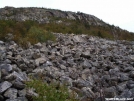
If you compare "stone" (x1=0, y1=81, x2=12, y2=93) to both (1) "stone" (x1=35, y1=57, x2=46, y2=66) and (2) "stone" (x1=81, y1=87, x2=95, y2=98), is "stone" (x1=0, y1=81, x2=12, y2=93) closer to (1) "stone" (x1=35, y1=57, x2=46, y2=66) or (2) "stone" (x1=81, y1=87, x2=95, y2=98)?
(2) "stone" (x1=81, y1=87, x2=95, y2=98)

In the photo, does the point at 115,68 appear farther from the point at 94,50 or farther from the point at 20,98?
the point at 20,98

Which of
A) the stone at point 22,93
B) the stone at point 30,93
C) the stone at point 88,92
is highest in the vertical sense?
the stone at point 30,93

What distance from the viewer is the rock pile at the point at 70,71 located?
588 centimetres

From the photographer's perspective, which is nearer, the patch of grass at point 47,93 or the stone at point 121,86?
the patch of grass at point 47,93

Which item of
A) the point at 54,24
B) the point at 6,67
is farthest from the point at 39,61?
the point at 54,24

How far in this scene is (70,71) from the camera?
784 cm

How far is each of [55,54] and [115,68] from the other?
89.8 inches

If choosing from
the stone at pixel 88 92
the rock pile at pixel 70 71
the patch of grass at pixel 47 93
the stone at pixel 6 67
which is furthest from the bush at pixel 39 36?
the patch of grass at pixel 47 93

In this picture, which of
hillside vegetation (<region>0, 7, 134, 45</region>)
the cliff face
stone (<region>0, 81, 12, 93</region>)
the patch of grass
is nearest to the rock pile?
stone (<region>0, 81, 12, 93</region>)

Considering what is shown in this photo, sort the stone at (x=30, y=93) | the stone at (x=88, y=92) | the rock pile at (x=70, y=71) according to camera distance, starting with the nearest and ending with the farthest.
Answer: the stone at (x=30, y=93) < the rock pile at (x=70, y=71) < the stone at (x=88, y=92)

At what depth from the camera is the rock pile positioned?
5883 millimetres

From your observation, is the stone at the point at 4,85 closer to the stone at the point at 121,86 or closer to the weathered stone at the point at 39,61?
the weathered stone at the point at 39,61

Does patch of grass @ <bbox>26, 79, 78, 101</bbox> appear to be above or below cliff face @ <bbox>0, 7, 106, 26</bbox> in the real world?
below

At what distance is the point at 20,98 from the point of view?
17.4 ft
